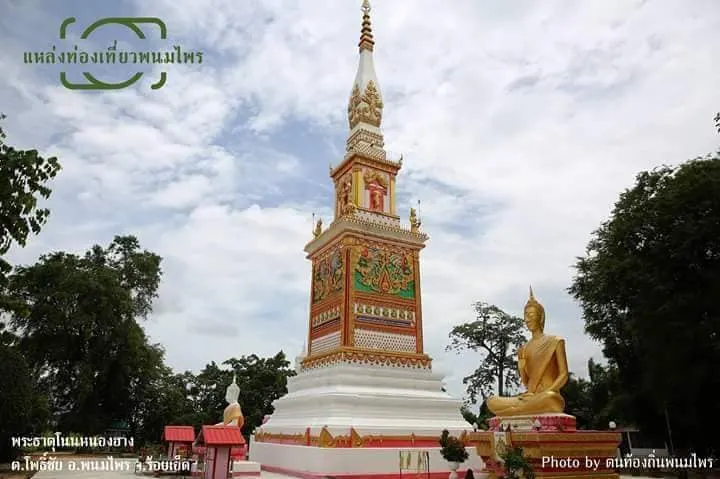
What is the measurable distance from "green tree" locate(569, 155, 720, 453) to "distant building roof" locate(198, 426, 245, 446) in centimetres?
1361

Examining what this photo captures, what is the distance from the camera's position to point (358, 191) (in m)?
19.5

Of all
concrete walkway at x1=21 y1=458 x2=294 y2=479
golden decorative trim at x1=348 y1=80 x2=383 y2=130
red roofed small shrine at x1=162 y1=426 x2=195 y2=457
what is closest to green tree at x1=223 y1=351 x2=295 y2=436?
concrete walkway at x1=21 y1=458 x2=294 y2=479

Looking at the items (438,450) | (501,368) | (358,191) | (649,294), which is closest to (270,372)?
(501,368)

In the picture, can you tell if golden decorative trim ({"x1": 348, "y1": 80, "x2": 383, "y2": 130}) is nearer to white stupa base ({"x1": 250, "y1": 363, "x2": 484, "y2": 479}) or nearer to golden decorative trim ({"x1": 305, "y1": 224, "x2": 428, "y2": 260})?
golden decorative trim ({"x1": 305, "y1": 224, "x2": 428, "y2": 260})

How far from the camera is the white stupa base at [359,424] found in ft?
44.7

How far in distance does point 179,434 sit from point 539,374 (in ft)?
38.6

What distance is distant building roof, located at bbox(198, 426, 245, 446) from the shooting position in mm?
12438

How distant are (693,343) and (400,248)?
391 inches

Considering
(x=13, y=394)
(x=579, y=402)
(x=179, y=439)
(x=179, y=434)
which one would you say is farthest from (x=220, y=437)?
(x=579, y=402)

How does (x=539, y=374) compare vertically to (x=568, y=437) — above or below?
above

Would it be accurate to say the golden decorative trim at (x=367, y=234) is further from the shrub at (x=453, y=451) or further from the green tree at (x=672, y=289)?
the shrub at (x=453, y=451)

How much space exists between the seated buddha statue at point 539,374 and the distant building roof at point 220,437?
6.31 metres

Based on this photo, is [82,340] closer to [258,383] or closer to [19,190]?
[258,383]

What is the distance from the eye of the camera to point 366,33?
2330 cm
